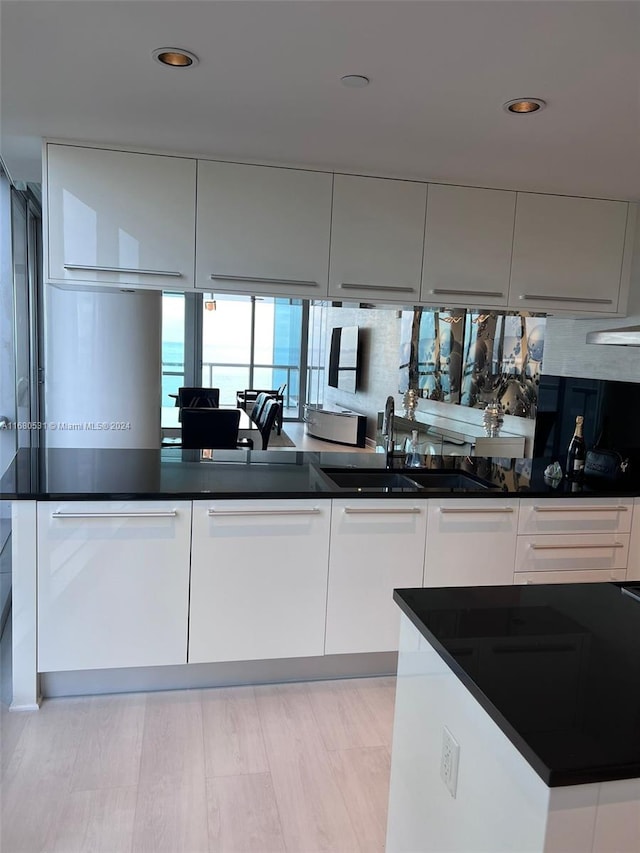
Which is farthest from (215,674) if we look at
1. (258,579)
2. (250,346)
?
(250,346)

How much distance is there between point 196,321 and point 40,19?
788cm

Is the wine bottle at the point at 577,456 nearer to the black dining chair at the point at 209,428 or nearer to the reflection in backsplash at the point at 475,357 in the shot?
the reflection in backsplash at the point at 475,357

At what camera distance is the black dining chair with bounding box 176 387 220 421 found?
269 inches

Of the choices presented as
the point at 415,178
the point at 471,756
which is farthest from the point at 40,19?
the point at 471,756

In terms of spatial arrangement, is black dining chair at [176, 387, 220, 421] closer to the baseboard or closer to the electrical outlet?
the baseboard

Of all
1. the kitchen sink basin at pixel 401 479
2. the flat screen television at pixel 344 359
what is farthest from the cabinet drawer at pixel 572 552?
the flat screen television at pixel 344 359

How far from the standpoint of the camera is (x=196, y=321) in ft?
30.7

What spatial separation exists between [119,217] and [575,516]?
2338 millimetres

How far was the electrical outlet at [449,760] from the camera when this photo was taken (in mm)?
1208

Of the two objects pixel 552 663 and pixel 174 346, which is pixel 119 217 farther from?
pixel 174 346

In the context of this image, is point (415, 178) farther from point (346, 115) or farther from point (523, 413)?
point (523, 413)

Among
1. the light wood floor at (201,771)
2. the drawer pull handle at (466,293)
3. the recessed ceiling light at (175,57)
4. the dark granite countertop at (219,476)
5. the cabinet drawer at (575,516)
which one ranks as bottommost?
the light wood floor at (201,771)

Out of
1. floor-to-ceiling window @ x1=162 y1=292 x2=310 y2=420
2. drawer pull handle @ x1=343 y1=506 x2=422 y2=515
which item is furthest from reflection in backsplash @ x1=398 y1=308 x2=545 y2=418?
floor-to-ceiling window @ x1=162 y1=292 x2=310 y2=420

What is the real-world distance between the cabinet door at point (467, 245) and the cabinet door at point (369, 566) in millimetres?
1024
